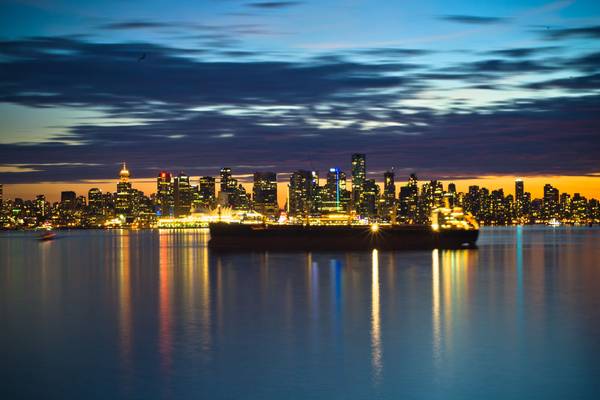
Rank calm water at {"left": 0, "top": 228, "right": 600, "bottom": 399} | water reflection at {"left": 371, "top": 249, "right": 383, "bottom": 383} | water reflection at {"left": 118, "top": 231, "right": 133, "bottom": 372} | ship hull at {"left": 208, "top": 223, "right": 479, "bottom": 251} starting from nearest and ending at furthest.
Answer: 1. calm water at {"left": 0, "top": 228, "right": 600, "bottom": 399}
2. water reflection at {"left": 371, "top": 249, "right": 383, "bottom": 383}
3. water reflection at {"left": 118, "top": 231, "right": 133, "bottom": 372}
4. ship hull at {"left": 208, "top": 223, "right": 479, "bottom": 251}

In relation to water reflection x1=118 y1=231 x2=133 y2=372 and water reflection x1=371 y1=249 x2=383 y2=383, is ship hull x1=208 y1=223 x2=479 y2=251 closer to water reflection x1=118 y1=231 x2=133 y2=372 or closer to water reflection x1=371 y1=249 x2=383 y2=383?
Result: water reflection x1=118 y1=231 x2=133 y2=372

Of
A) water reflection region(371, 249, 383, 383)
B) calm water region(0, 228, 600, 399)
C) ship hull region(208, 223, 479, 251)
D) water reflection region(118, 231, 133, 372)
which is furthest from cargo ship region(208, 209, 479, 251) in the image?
water reflection region(371, 249, 383, 383)

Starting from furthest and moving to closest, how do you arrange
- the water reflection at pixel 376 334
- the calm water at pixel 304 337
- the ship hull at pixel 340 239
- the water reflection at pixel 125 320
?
the ship hull at pixel 340 239
the water reflection at pixel 125 320
the water reflection at pixel 376 334
the calm water at pixel 304 337

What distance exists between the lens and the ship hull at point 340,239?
111438mm

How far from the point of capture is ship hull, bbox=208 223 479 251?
366 ft

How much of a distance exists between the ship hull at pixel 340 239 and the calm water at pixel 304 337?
5196 cm

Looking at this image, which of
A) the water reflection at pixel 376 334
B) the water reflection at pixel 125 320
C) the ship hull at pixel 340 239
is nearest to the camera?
the water reflection at pixel 376 334

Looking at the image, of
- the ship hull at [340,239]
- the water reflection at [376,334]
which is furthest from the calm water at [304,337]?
the ship hull at [340,239]

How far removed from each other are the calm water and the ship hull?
5196 cm

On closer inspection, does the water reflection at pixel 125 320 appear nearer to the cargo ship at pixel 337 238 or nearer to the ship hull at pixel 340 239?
the ship hull at pixel 340 239

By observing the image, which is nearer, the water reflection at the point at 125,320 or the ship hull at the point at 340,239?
the water reflection at the point at 125,320

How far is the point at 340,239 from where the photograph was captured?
114000 millimetres

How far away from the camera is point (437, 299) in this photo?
43.8m

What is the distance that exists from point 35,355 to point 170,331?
21.8ft
